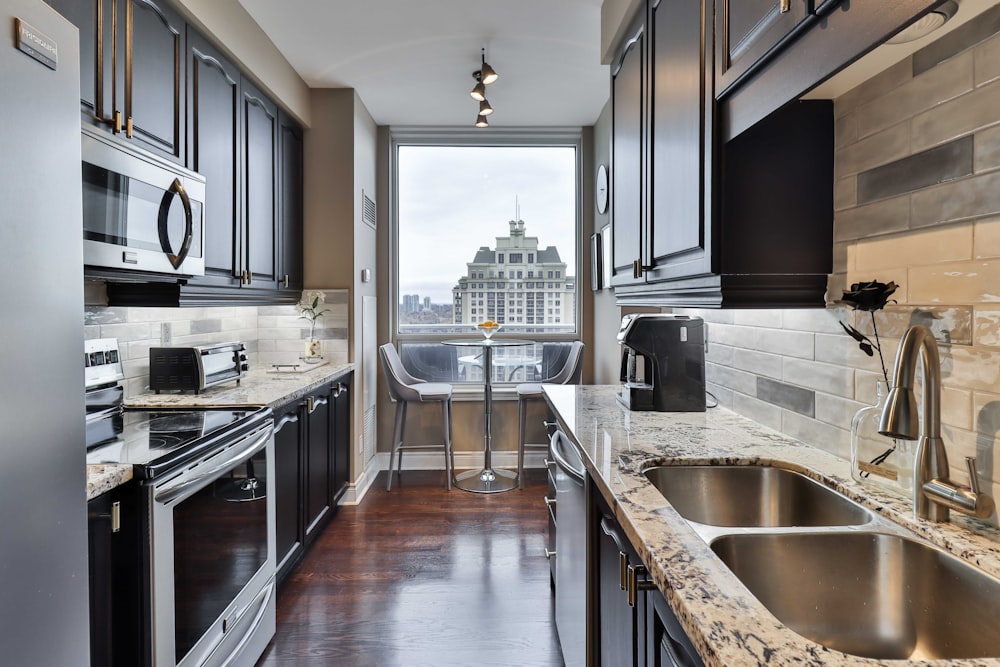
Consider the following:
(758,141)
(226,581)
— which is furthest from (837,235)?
(226,581)

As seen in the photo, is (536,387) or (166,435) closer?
(166,435)

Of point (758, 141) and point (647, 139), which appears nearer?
point (758, 141)

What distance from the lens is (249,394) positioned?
2.36 metres

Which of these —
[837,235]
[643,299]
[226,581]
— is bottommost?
[226,581]

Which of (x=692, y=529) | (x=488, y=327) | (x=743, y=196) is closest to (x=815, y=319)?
(x=743, y=196)

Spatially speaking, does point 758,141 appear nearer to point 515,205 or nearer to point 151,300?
point 151,300

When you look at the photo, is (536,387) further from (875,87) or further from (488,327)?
(875,87)

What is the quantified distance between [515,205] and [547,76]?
1.28 metres

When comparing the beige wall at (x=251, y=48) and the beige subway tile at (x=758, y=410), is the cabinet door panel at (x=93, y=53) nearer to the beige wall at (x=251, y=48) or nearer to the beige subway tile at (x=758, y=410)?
the beige wall at (x=251, y=48)

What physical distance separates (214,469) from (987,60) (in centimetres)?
207

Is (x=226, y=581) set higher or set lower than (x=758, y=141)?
lower

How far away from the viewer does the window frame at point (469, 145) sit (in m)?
4.41

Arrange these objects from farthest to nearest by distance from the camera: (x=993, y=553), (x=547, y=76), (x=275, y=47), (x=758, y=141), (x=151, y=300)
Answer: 1. (x=547, y=76)
2. (x=275, y=47)
3. (x=151, y=300)
4. (x=758, y=141)
5. (x=993, y=553)

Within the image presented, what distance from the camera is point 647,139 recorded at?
1.75 meters
